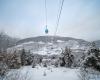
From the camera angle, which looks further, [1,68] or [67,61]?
[67,61]

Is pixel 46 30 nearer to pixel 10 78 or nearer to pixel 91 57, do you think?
pixel 10 78

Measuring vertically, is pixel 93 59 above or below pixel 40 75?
above

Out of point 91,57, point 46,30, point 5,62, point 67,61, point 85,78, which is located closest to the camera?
point 46,30

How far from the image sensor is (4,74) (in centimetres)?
933

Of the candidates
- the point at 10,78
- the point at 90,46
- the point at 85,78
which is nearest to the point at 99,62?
the point at 90,46

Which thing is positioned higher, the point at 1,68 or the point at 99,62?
the point at 1,68

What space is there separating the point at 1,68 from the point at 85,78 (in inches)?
415

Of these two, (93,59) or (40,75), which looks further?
(93,59)

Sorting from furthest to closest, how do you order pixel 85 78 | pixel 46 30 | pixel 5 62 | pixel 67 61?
pixel 67 61 < pixel 85 78 < pixel 5 62 < pixel 46 30

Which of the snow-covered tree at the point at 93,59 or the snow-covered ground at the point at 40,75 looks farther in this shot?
the snow-covered tree at the point at 93,59

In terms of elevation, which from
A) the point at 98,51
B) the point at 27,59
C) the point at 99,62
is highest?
the point at 98,51

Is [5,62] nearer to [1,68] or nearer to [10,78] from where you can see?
[1,68]

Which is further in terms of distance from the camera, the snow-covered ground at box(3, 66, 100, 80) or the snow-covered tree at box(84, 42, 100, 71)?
the snow-covered tree at box(84, 42, 100, 71)

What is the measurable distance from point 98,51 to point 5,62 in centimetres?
2570
